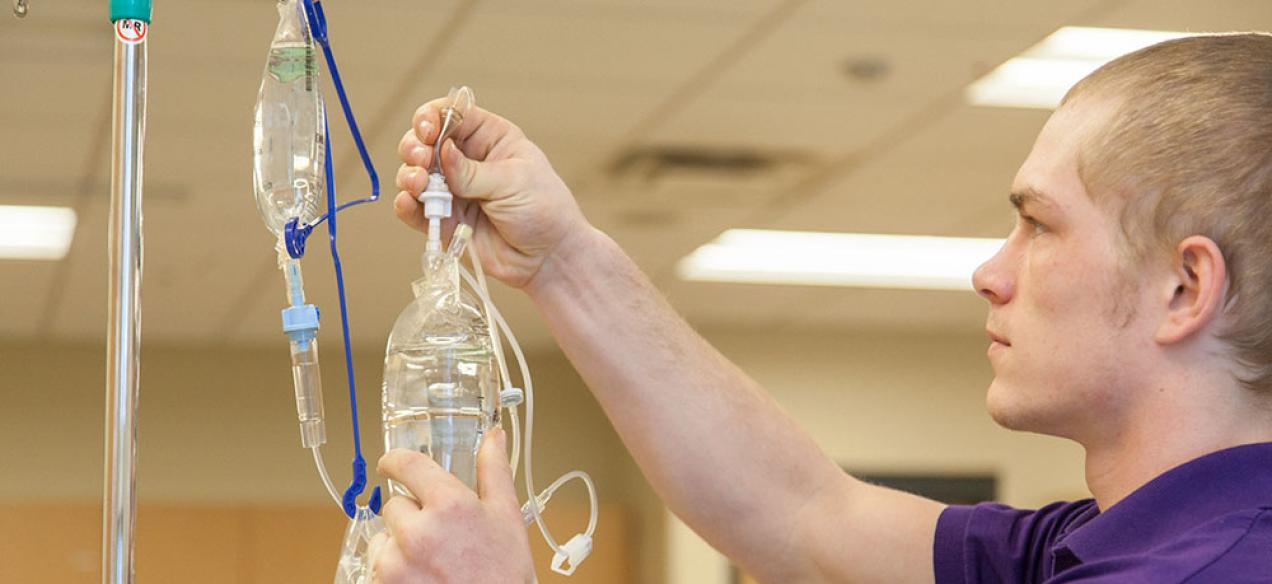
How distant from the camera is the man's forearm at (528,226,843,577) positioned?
5.05 ft

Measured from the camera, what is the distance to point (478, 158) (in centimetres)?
135

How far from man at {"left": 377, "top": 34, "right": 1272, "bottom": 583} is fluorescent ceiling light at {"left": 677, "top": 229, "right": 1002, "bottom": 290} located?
412 cm

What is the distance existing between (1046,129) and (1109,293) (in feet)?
0.53

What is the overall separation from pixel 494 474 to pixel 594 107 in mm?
3208

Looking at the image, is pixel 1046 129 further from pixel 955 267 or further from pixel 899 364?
pixel 899 364

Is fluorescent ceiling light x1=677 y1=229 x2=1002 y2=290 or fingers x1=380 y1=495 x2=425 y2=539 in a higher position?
fingers x1=380 y1=495 x2=425 y2=539

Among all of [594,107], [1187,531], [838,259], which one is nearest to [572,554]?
[1187,531]

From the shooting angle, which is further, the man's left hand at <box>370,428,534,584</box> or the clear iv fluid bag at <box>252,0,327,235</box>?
the clear iv fluid bag at <box>252,0,327,235</box>

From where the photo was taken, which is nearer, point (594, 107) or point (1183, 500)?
point (1183, 500)

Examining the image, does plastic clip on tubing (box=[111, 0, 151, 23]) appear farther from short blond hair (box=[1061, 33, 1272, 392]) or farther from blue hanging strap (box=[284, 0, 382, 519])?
short blond hair (box=[1061, 33, 1272, 392])

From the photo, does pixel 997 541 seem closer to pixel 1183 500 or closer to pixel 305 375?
pixel 1183 500

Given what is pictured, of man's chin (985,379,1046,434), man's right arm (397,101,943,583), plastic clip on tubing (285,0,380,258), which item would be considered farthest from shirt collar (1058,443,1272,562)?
plastic clip on tubing (285,0,380,258)

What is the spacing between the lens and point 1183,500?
120 centimetres

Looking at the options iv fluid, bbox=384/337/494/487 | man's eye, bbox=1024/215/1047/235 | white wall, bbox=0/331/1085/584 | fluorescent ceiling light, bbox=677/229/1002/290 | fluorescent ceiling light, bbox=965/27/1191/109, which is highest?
fluorescent ceiling light, bbox=965/27/1191/109
